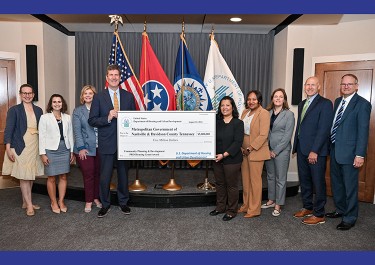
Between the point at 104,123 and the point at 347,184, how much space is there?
2.77 metres

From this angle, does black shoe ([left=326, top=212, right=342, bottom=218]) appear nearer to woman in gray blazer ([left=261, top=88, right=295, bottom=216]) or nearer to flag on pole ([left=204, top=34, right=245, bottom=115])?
woman in gray blazer ([left=261, top=88, right=295, bottom=216])

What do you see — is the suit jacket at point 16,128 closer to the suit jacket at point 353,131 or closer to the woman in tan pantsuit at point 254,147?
the woman in tan pantsuit at point 254,147

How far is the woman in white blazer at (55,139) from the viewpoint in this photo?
359 cm

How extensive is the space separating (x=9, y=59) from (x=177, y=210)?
3.55m

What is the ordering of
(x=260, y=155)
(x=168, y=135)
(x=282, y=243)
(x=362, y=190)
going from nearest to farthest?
1. (x=282, y=243)
2. (x=260, y=155)
3. (x=168, y=135)
4. (x=362, y=190)

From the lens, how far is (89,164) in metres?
3.80

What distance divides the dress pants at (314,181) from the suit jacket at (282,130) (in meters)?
0.20

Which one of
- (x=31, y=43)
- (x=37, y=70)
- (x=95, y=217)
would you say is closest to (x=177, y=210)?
(x=95, y=217)

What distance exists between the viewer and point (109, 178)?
3.73 meters

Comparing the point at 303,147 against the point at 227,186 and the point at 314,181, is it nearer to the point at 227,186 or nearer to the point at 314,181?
the point at 314,181

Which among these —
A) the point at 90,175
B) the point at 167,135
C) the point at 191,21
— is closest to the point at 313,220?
the point at 167,135

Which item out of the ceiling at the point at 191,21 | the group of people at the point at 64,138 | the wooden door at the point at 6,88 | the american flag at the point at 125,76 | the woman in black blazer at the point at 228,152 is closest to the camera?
the woman in black blazer at the point at 228,152

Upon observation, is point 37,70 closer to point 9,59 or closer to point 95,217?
point 9,59

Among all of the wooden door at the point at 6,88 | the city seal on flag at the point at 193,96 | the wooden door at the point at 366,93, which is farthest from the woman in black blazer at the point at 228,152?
the wooden door at the point at 6,88
